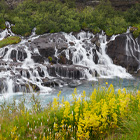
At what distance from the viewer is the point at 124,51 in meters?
Result: 23.2

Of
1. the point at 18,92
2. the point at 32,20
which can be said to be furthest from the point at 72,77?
the point at 32,20

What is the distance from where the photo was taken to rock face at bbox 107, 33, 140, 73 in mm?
22719

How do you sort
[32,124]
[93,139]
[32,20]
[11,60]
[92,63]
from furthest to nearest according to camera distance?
1. [32,20]
2. [92,63]
3. [11,60]
4. [32,124]
5. [93,139]

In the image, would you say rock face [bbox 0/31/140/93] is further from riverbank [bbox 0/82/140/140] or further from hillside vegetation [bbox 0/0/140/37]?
riverbank [bbox 0/82/140/140]

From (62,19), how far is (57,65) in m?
11.1

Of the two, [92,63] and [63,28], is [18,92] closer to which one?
[92,63]

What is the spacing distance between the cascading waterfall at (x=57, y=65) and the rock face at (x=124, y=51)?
51cm

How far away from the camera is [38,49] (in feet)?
71.2

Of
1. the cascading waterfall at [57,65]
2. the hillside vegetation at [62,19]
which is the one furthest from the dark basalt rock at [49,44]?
the hillside vegetation at [62,19]

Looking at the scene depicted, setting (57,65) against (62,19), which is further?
(62,19)

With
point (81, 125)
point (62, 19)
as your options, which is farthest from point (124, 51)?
point (81, 125)

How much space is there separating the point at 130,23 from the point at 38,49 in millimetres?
14825

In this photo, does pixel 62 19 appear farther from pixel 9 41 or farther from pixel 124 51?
pixel 124 51

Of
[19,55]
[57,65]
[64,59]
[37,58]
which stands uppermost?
[19,55]
